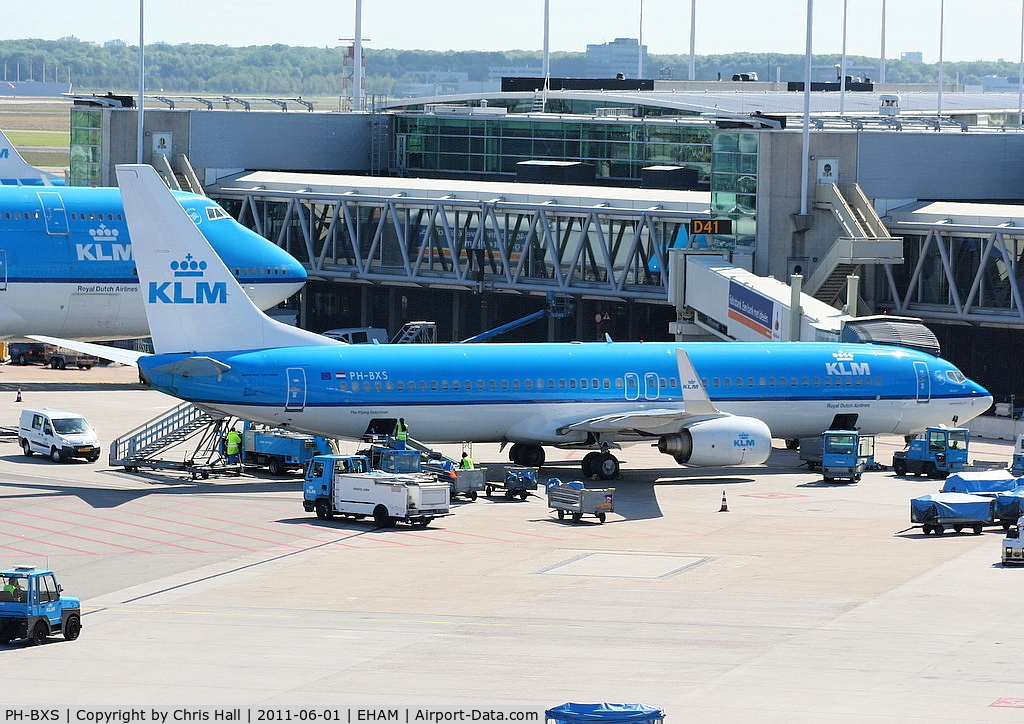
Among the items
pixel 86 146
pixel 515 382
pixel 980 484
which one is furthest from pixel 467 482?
pixel 86 146

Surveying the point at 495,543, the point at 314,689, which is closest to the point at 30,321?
the point at 495,543

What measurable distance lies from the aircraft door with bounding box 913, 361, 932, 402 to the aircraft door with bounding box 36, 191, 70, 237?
118ft

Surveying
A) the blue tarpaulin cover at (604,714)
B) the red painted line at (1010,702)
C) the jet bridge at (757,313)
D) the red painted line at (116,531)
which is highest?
the jet bridge at (757,313)

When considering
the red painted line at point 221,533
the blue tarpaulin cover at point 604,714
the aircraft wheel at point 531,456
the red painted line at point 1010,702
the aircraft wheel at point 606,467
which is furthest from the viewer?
the aircraft wheel at point 531,456

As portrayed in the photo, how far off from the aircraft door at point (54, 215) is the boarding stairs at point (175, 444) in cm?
1638

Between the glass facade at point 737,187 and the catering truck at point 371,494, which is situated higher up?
the glass facade at point 737,187

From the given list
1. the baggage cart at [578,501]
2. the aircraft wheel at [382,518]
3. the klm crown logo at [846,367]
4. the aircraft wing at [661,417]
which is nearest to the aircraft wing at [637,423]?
the aircraft wing at [661,417]

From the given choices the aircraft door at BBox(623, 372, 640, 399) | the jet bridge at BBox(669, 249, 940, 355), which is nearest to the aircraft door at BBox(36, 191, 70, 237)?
the jet bridge at BBox(669, 249, 940, 355)

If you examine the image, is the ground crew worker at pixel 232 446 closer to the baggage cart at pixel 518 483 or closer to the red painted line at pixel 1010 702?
the baggage cart at pixel 518 483

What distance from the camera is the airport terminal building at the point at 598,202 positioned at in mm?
75125

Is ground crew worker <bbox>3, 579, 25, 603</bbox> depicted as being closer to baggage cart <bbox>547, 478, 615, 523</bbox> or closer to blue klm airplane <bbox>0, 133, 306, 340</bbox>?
baggage cart <bbox>547, 478, 615, 523</bbox>

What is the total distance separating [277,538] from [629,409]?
Answer: 49.8 feet

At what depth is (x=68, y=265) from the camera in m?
73.4

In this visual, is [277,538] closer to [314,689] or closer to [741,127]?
[314,689]
